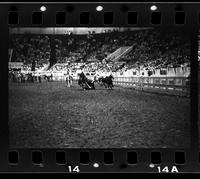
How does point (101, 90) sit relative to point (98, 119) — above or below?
above

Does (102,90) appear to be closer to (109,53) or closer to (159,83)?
(109,53)

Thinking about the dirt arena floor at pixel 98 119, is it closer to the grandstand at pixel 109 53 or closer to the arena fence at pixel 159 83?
the arena fence at pixel 159 83

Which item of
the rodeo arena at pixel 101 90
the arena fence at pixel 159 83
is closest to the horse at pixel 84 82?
the rodeo arena at pixel 101 90

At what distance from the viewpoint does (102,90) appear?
137 inches

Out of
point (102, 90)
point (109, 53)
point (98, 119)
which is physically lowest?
point (98, 119)

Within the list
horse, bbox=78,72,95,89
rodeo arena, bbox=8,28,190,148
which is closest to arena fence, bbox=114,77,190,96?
rodeo arena, bbox=8,28,190,148

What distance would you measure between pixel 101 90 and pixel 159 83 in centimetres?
48

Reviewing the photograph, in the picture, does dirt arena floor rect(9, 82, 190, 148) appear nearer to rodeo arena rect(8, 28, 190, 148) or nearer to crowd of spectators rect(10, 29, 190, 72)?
rodeo arena rect(8, 28, 190, 148)

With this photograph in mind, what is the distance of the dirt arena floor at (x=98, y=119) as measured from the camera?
3.43 meters

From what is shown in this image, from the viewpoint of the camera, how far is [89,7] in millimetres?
3424

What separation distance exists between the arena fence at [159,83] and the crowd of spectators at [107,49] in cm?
10

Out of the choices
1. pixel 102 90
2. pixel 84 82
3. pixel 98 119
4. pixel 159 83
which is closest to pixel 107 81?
pixel 102 90

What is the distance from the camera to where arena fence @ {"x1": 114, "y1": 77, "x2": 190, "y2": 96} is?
344 centimetres
